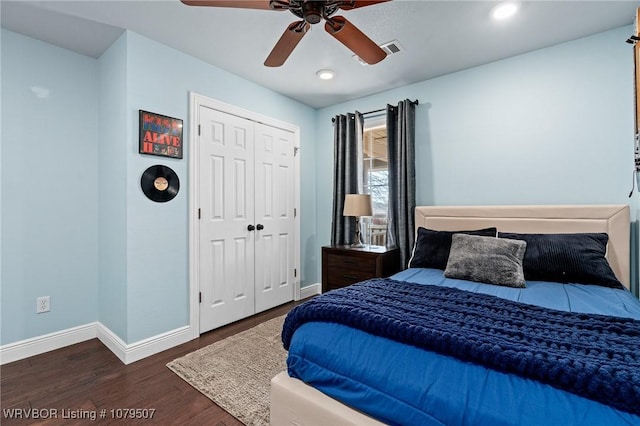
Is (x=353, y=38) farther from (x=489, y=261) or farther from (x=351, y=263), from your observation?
(x=351, y=263)

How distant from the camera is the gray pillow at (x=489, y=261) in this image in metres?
2.02

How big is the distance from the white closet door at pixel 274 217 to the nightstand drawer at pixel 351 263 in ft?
2.10

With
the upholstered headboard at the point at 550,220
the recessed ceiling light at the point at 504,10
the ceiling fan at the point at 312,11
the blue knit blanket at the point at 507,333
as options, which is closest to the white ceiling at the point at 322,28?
the recessed ceiling light at the point at 504,10

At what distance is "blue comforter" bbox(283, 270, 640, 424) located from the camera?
2.88ft

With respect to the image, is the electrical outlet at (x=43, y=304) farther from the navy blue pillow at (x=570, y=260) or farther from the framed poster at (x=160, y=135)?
the navy blue pillow at (x=570, y=260)

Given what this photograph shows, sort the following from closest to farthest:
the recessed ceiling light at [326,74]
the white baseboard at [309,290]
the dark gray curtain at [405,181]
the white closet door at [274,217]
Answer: the recessed ceiling light at [326,74] → the dark gray curtain at [405,181] → the white closet door at [274,217] → the white baseboard at [309,290]

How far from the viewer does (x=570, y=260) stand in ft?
6.68

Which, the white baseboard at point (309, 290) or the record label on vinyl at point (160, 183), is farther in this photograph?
the white baseboard at point (309, 290)

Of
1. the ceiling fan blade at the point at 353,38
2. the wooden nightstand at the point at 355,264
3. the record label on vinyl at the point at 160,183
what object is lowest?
the wooden nightstand at the point at 355,264

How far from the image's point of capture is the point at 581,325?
123 centimetres

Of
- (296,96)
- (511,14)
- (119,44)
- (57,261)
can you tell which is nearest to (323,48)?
(296,96)

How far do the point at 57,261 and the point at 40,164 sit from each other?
807mm

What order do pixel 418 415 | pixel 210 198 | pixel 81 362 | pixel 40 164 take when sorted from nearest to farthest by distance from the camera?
pixel 418 415 < pixel 81 362 < pixel 40 164 < pixel 210 198

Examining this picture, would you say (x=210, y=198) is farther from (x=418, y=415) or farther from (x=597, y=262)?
(x=597, y=262)
